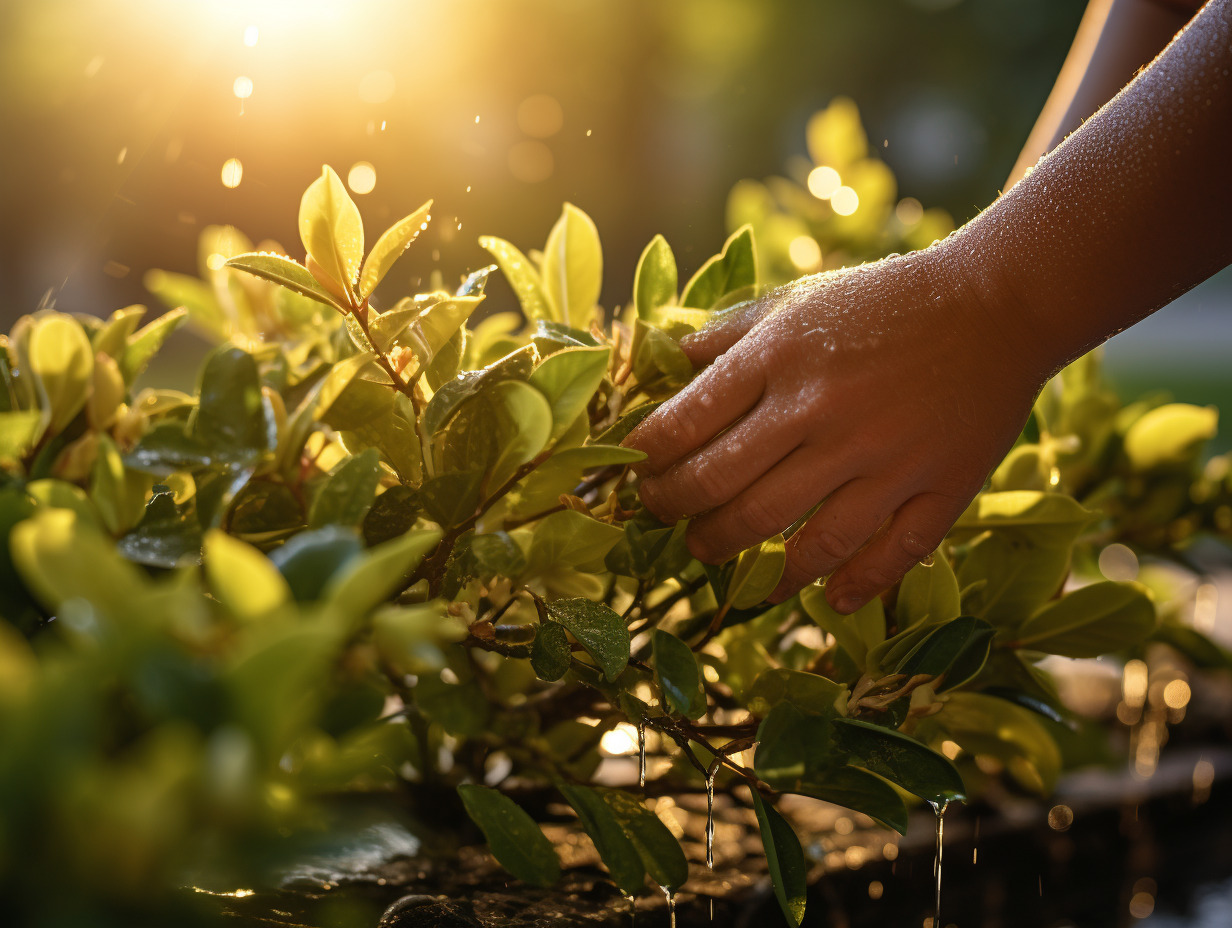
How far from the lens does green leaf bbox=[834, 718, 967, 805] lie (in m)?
0.36

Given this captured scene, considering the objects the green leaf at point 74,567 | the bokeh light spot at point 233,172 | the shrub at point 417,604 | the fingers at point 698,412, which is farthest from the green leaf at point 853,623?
the bokeh light spot at point 233,172

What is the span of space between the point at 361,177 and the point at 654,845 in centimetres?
52

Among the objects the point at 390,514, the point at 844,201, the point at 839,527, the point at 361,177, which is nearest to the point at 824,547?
the point at 839,527

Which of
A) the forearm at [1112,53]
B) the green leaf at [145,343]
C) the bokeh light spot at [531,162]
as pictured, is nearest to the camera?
the green leaf at [145,343]

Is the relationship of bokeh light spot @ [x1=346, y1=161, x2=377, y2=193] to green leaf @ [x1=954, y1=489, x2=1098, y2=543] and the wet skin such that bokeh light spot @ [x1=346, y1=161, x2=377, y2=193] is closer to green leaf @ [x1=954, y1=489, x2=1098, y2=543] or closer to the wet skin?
the wet skin

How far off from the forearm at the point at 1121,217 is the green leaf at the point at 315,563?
34 cm

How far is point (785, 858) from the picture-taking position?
0.40 meters

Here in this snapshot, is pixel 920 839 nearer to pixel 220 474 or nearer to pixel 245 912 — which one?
pixel 245 912

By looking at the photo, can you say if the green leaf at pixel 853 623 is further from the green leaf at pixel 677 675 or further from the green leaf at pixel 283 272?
the green leaf at pixel 283 272

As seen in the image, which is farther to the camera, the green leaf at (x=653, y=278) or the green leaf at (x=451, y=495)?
the green leaf at (x=653, y=278)

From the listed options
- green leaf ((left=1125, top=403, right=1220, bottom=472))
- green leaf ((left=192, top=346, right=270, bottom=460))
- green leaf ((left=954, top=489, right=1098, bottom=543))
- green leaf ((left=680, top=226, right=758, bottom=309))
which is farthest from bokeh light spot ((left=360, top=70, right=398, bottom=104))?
green leaf ((left=1125, top=403, right=1220, bottom=472))

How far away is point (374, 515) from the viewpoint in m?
0.36

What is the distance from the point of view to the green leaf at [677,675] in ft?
1.24

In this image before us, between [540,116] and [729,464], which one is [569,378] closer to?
[729,464]
